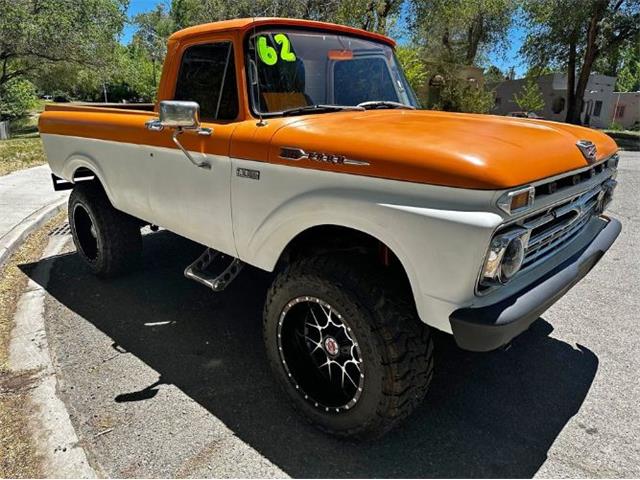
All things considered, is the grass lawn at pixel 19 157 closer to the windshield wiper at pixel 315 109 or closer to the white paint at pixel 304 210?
the white paint at pixel 304 210

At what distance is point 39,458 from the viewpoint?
251 centimetres

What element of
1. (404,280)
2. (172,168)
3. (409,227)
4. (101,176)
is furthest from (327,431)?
(101,176)

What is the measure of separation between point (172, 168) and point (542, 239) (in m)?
2.37

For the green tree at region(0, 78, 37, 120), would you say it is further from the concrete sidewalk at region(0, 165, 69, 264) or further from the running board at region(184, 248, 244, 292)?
the running board at region(184, 248, 244, 292)

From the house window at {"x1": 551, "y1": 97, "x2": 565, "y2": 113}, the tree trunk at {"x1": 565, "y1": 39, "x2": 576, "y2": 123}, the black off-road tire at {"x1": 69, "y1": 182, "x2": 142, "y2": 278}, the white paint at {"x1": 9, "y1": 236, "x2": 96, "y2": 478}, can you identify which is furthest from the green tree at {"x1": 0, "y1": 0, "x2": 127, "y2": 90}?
the house window at {"x1": 551, "y1": 97, "x2": 565, "y2": 113}

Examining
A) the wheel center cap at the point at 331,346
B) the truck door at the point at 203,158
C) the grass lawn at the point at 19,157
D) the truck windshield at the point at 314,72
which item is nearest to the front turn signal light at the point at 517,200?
the wheel center cap at the point at 331,346

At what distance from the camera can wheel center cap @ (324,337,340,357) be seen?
2641 millimetres

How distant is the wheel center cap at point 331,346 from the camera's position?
2.64 metres

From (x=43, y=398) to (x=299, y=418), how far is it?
1.57 m

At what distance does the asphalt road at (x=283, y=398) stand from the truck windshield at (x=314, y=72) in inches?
69.6

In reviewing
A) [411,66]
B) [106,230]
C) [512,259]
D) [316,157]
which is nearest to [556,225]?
[512,259]

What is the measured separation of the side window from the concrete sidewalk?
301 cm

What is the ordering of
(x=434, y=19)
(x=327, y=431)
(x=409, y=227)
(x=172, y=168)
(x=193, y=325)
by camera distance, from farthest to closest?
(x=434, y=19) → (x=193, y=325) → (x=172, y=168) → (x=327, y=431) → (x=409, y=227)

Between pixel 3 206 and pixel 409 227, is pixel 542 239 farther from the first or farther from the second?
pixel 3 206
